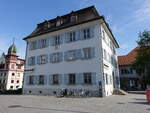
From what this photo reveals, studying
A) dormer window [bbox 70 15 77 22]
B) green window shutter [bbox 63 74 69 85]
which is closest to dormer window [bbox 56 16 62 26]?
dormer window [bbox 70 15 77 22]

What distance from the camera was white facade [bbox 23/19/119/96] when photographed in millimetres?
16828

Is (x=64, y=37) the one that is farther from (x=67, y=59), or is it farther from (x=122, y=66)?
(x=122, y=66)

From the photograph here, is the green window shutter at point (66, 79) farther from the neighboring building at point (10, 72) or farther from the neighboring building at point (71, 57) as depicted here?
the neighboring building at point (10, 72)

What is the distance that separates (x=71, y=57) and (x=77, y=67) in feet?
6.57

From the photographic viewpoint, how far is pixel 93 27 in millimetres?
18547

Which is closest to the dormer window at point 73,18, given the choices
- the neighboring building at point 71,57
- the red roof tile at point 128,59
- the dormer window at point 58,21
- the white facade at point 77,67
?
the neighboring building at point 71,57

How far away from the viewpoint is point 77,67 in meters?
18.4

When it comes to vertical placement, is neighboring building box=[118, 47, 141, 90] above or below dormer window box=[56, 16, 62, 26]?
below

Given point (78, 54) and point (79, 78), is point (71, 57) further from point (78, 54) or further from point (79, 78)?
point (79, 78)

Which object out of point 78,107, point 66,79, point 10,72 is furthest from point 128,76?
point 10,72

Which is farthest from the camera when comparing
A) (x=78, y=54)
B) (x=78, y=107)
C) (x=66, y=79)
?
(x=66, y=79)

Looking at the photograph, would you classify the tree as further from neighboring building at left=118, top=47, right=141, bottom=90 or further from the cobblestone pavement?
the cobblestone pavement

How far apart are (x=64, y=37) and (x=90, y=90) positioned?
31.5 feet

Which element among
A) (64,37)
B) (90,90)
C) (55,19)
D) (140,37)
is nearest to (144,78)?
(140,37)
